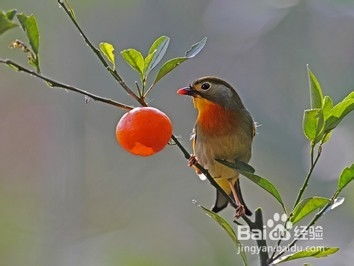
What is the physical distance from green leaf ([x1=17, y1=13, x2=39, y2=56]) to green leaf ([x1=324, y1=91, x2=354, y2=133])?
0.27m

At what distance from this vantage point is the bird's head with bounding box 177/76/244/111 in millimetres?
985

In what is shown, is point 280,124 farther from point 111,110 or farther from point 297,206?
point 297,206

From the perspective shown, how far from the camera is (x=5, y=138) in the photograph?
2.54 m

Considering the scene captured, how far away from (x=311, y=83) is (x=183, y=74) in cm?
185

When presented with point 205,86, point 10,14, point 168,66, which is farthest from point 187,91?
point 10,14

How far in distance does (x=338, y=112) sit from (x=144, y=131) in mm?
179

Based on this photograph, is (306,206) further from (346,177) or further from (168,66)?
(168,66)

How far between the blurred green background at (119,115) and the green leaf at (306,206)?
1.71 m

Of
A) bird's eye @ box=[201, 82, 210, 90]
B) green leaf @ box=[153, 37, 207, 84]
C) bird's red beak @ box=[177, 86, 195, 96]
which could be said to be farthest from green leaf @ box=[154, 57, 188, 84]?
bird's eye @ box=[201, 82, 210, 90]

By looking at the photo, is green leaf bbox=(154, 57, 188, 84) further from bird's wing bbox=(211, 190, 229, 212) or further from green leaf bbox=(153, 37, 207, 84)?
bird's wing bbox=(211, 190, 229, 212)

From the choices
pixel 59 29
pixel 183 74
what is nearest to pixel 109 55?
pixel 183 74

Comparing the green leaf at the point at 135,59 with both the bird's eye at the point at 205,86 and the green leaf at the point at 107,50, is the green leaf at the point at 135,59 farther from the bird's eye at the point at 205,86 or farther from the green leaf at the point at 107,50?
the bird's eye at the point at 205,86

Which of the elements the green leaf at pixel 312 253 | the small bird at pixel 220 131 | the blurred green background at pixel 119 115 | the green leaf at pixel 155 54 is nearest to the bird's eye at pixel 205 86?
the small bird at pixel 220 131

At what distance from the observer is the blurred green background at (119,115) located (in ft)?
7.91
